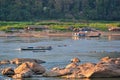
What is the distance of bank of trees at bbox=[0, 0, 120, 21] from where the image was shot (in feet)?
394

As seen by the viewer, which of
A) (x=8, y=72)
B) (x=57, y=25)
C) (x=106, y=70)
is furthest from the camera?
(x=57, y=25)

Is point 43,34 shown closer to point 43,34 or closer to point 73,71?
point 43,34

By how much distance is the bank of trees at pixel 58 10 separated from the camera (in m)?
120

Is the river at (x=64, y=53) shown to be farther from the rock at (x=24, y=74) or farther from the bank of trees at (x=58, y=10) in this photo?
the bank of trees at (x=58, y=10)

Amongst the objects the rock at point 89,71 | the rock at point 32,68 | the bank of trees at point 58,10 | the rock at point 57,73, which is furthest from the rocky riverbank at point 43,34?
the rock at point 57,73

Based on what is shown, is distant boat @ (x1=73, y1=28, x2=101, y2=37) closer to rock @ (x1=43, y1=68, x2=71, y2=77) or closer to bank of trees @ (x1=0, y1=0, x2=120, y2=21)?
bank of trees @ (x1=0, y1=0, x2=120, y2=21)

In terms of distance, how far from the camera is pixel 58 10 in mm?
125250

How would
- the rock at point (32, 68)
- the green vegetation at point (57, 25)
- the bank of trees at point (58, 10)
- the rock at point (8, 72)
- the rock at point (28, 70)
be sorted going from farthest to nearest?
1. the bank of trees at point (58, 10)
2. the green vegetation at point (57, 25)
3. the rock at point (8, 72)
4. the rock at point (32, 68)
5. the rock at point (28, 70)

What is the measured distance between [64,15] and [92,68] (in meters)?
79.7

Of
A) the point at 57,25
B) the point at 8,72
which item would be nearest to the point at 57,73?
the point at 8,72

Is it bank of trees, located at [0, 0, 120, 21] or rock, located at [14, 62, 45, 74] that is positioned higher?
rock, located at [14, 62, 45, 74]

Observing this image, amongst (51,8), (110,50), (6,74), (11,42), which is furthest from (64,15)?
(6,74)

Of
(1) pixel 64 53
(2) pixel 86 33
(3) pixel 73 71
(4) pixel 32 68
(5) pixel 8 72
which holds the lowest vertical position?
(2) pixel 86 33

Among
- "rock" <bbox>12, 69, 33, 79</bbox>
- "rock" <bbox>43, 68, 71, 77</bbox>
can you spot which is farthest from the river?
"rock" <bbox>12, 69, 33, 79</bbox>
